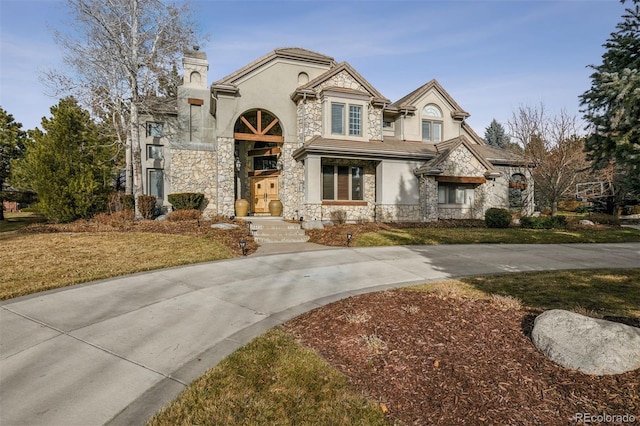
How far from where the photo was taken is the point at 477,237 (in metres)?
13.1

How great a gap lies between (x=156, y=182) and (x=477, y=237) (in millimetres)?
19368

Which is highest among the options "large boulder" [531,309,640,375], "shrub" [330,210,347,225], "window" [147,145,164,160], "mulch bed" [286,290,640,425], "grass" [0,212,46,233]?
"window" [147,145,164,160]

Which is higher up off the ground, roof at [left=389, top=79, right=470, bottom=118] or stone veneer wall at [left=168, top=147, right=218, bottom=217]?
roof at [left=389, top=79, right=470, bottom=118]

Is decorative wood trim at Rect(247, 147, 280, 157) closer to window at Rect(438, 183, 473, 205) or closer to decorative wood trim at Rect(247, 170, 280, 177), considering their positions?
decorative wood trim at Rect(247, 170, 280, 177)

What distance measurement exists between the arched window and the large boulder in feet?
60.6

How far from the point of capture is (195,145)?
18016mm

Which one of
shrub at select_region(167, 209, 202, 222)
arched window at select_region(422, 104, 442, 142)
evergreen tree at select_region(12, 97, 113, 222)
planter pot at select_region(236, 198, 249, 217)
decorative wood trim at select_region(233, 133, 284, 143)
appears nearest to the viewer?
evergreen tree at select_region(12, 97, 113, 222)

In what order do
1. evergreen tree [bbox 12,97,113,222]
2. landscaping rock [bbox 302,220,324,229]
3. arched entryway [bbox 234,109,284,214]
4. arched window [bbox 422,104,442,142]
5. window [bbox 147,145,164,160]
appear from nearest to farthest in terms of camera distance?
1. evergreen tree [bbox 12,97,113,222]
2. landscaping rock [bbox 302,220,324,229]
3. arched entryway [bbox 234,109,284,214]
4. arched window [bbox 422,104,442,142]
5. window [bbox 147,145,164,160]

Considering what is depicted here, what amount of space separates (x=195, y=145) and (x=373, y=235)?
11.7 meters

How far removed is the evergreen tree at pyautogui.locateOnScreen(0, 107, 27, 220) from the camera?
21.8 metres

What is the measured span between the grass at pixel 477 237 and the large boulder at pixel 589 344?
805 centimetres

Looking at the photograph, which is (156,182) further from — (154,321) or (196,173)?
(154,321)

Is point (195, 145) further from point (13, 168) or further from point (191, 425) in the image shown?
point (191, 425)

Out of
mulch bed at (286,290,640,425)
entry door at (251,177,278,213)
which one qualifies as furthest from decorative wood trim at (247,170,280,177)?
mulch bed at (286,290,640,425)
